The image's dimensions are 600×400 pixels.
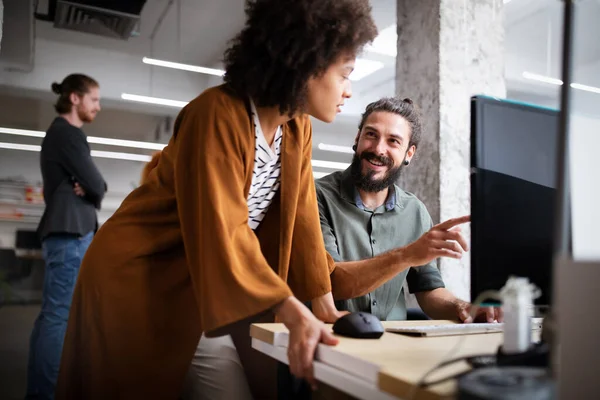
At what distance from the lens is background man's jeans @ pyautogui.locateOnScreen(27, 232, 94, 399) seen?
2.63 m

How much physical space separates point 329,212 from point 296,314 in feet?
3.04

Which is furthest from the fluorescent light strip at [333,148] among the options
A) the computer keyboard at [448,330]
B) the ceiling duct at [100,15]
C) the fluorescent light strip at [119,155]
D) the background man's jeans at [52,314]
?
the computer keyboard at [448,330]

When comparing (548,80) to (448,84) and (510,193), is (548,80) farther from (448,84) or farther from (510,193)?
(510,193)

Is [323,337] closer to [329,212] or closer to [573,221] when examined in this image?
[573,221]

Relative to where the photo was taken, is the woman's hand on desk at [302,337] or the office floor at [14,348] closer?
the woman's hand on desk at [302,337]

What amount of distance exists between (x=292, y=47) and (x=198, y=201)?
1.21 ft

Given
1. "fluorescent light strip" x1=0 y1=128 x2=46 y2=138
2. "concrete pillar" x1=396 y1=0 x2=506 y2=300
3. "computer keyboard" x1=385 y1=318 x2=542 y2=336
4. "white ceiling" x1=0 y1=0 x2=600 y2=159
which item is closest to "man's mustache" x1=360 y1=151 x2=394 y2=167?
"concrete pillar" x1=396 y1=0 x2=506 y2=300

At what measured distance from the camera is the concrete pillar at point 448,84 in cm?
252

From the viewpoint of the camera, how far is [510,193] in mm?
895

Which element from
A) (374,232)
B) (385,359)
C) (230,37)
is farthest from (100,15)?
(385,359)

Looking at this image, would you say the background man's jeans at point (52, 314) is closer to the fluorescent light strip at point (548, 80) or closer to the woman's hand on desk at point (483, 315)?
the woman's hand on desk at point (483, 315)

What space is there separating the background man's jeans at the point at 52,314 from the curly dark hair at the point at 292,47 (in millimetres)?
1969

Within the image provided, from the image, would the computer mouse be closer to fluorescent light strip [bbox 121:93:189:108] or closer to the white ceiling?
the white ceiling

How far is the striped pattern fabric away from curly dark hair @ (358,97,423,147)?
0.81 metres
